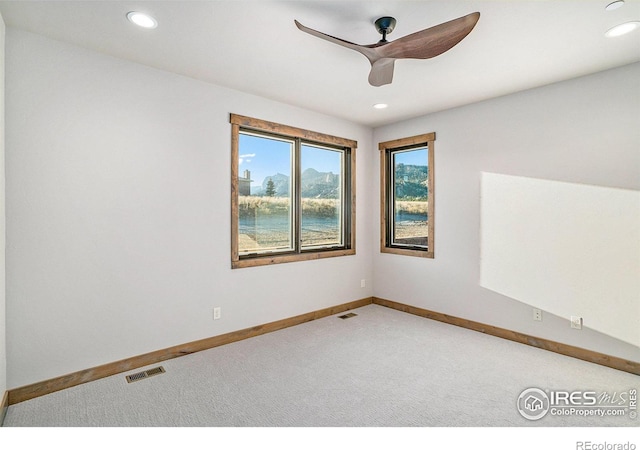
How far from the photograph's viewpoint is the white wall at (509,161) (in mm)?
3008

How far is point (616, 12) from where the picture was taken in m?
2.18

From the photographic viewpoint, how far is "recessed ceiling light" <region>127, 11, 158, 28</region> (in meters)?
2.23

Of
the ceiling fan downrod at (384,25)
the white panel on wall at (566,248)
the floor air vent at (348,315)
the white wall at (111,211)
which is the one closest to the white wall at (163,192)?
the white wall at (111,211)

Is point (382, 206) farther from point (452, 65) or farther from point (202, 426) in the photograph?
point (202, 426)

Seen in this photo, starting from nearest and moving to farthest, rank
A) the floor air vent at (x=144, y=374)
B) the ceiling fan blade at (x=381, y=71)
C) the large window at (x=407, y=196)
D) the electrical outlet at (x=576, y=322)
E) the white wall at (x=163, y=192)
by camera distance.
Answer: the ceiling fan blade at (x=381, y=71) → the white wall at (x=163, y=192) → the floor air vent at (x=144, y=374) → the electrical outlet at (x=576, y=322) → the large window at (x=407, y=196)

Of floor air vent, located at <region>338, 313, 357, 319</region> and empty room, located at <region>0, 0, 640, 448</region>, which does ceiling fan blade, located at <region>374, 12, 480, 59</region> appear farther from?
floor air vent, located at <region>338, 313, 357, 319</region>

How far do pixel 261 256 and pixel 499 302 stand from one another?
8.71 feet

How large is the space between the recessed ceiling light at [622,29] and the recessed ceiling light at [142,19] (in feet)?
10.2

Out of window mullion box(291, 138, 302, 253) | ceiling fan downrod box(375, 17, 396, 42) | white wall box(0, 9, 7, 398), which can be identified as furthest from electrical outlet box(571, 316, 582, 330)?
white wall box(0, 9, 7, 398)

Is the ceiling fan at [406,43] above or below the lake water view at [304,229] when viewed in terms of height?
above

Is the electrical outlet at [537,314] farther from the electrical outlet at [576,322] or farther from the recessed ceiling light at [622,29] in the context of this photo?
the recessed ceiling light at [622,29]

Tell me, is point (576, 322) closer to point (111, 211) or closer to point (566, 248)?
point (566, 248)

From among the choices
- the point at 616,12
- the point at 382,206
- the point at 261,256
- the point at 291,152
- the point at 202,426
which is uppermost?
the point at 616,12
